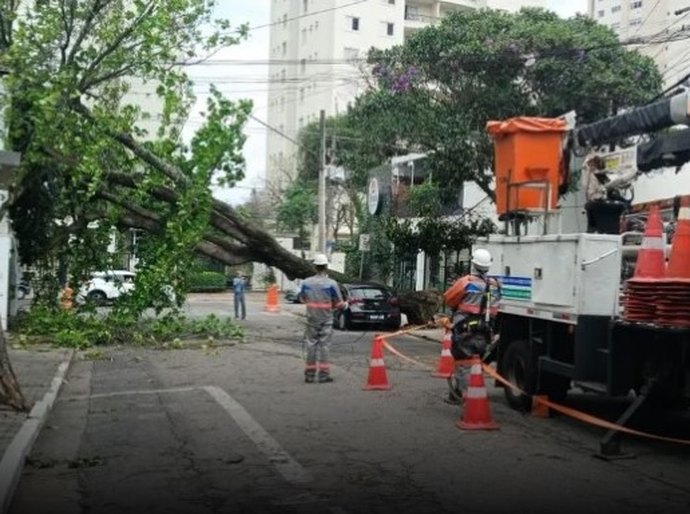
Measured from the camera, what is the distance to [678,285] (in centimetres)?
775

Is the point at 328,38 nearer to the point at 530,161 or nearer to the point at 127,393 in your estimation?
the point at 127,393

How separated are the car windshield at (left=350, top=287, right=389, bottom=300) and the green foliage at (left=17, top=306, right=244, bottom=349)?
5755mm

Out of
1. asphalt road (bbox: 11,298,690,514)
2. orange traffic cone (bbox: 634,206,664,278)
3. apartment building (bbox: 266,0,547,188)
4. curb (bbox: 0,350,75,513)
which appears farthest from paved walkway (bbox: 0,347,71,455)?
apartment building (bbox: 266,0,547,188)

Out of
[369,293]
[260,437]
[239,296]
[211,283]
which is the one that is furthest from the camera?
[211,283]

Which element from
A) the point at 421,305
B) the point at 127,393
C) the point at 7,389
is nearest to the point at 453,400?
the point at 127,393

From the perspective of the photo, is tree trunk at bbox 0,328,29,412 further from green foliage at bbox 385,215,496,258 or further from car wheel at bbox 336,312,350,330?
green foliage at bbox 385,215,496,258

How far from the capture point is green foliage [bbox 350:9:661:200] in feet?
79.1

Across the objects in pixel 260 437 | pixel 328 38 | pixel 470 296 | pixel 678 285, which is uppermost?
pixel 328 38

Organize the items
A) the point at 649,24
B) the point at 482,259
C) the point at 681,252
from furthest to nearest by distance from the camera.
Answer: the point at 649,24
the point at 482,259
the point at 681,252

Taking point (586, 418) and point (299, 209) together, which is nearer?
point (586, 418)

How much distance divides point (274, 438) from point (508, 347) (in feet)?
12.1

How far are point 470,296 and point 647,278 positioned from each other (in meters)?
2.69

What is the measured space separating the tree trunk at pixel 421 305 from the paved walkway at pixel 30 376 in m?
11.0

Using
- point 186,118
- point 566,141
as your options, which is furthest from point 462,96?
point 566,141
